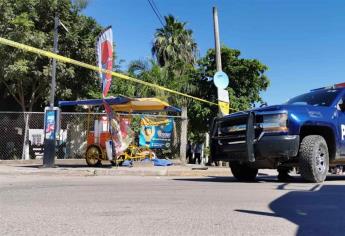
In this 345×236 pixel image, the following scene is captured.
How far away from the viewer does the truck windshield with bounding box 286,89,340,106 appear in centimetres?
1146

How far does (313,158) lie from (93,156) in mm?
9280

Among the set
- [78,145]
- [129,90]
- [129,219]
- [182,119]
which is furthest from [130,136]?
[129,90]

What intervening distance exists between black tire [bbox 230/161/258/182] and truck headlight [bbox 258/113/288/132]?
1852mm

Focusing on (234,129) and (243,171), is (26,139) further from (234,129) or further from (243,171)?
(234,129)

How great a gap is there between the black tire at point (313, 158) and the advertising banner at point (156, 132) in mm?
9955

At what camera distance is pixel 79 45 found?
88.2 feet

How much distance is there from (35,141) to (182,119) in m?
7.24

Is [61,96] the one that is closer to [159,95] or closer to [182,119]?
[159,95]

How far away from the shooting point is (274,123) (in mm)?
10438

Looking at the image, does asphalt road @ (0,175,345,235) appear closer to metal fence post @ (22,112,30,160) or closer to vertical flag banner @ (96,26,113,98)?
vertical flag banner @ (96,26,113,98)

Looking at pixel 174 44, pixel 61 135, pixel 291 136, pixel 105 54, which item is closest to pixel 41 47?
pixel 61 135

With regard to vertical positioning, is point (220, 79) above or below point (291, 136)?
above

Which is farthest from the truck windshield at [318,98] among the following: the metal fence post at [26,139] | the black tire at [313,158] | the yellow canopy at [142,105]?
the metal fence post at [26,139]

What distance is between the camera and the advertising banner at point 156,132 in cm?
2000
